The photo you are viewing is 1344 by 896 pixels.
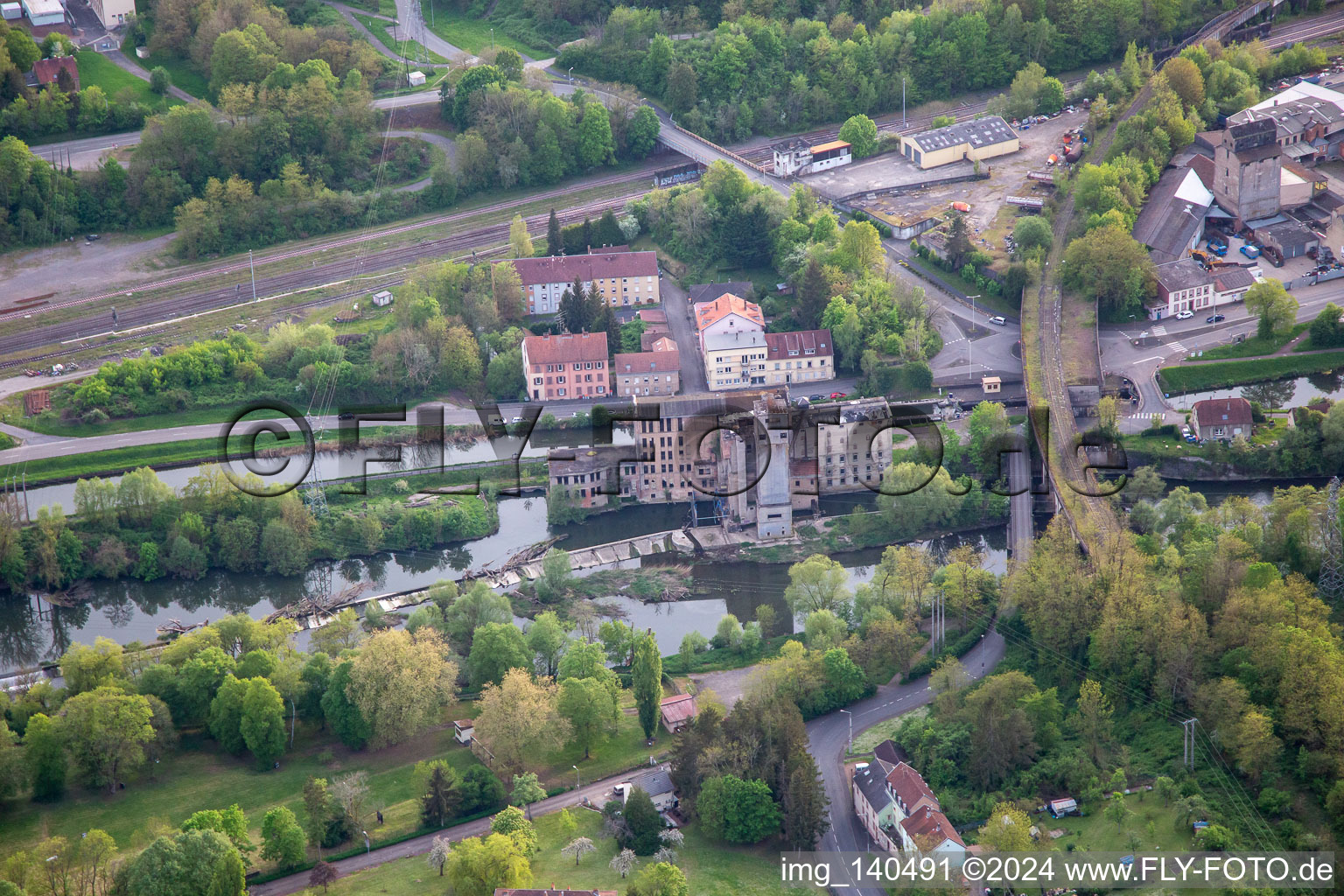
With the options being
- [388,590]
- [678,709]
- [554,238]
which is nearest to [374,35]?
[554,238]

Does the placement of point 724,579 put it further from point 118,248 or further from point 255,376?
point 118,248

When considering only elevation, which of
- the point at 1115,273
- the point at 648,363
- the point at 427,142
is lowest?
the point at 648,363

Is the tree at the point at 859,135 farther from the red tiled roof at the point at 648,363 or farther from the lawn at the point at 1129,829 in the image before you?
the lawn at the point at 1129,829

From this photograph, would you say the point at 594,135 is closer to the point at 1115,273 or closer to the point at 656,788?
the point at 1115,273

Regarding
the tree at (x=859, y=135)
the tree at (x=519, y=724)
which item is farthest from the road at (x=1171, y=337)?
the tree at (x=519, y=724)

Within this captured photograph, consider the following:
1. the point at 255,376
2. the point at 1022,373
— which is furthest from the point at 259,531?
the point at 1022,373

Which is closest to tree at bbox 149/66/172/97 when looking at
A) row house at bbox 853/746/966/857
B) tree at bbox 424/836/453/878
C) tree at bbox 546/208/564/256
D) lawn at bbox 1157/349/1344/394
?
tree at bbox 546/208/564/256

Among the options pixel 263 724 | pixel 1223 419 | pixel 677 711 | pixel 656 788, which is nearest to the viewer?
pixel 656 788

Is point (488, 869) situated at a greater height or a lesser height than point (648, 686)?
lesser
